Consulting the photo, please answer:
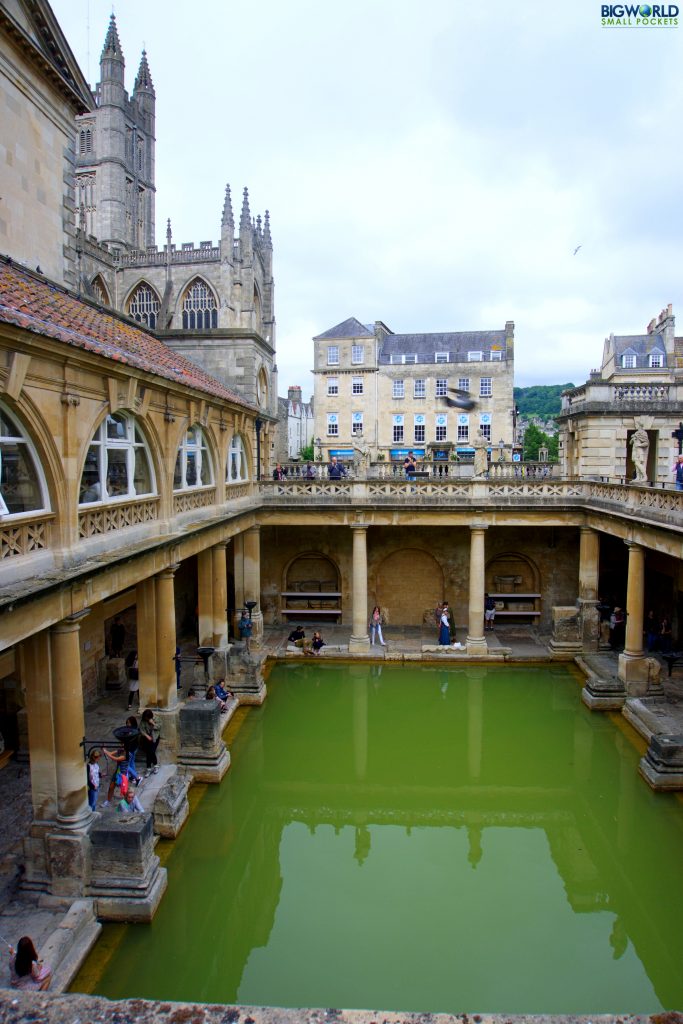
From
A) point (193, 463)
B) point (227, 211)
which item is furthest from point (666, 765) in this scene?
point (227, 211)

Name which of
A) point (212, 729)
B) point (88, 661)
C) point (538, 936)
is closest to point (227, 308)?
point (88, 661)

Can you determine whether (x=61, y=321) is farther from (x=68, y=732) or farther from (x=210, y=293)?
(x=210, y=293)

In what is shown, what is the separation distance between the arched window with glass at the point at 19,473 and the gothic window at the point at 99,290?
1967 cm

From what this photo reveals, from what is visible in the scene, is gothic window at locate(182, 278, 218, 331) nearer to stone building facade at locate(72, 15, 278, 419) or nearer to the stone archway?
stone building facade at locate(72, 15, 278, 419)

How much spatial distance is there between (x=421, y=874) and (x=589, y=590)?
43.6 feet

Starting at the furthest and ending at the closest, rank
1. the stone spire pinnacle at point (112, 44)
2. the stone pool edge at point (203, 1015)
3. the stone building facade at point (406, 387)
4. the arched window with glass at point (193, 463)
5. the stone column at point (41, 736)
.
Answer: the stone building facade at point (406, 387) < the stone spire pinnacle at point (112, 44) < the arched window with glass at point (193, 463) < the stone column at point (41, 736) < the stone pool edge at point (203, 1015)

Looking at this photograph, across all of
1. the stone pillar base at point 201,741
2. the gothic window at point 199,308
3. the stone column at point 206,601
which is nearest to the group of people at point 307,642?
the stone column at point 206,601

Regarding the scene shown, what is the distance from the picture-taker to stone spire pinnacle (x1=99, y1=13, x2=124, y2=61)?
4991cm

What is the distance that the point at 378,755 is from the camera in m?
15.2

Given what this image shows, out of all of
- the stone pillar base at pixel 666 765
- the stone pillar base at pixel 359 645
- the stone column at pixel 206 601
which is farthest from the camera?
the stone pillar base at pixel 359 645

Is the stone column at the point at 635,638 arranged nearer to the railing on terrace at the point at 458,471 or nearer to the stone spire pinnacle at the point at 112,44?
the railing on terrace at the point at 458,471

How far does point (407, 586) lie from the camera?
2572cm

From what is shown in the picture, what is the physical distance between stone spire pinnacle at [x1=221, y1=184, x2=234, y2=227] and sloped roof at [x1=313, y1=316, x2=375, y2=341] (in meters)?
29.8

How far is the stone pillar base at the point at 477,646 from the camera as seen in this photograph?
70.8 feet
